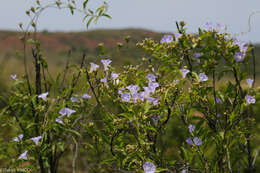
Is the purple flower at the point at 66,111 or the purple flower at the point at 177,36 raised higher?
the purple flower at the point at 177,36


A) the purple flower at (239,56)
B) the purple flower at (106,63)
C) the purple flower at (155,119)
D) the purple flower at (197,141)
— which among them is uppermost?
the purple flower at (239,56)

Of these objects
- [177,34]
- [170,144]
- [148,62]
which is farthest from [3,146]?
[170,144]

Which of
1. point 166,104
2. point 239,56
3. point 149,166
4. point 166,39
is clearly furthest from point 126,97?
point 239,56

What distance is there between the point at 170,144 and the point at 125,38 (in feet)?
7.12

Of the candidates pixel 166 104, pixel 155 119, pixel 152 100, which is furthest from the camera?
pixel 155 119

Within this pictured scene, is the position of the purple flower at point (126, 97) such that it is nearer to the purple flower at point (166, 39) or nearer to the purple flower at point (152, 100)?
the purple flower at point (152, 100)

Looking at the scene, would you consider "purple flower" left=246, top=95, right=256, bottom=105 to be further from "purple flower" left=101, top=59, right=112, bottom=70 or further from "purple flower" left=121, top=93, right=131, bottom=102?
"purple flower" left=101, top=59, right=112, bottom=70

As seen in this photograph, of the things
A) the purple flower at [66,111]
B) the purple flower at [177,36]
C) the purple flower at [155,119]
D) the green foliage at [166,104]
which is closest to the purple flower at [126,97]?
the green foliage at [166,104]

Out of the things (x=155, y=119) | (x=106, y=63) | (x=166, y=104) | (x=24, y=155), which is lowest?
(x=24, y=155)

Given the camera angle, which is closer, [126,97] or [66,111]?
[126,97]

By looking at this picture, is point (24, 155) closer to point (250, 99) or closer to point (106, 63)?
point (106, 63)

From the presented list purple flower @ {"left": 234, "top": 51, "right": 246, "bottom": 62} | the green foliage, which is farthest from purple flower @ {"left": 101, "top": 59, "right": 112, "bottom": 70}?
purple flower @ {"left": 234, "top": 51, "right": 246, "bottom": 62}

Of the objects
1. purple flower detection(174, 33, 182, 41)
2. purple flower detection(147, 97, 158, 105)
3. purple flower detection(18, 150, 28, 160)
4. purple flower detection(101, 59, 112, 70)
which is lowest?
purple flower detection(18, 150, 28, 160)

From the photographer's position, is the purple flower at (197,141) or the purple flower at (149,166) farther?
the purple flower at (197,141)
